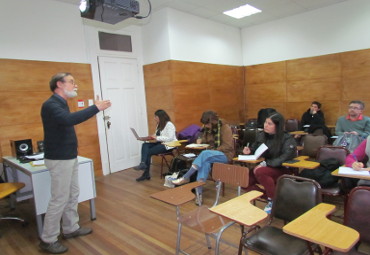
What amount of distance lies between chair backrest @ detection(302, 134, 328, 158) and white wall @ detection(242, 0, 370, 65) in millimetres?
2702

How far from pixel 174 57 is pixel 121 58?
1.11m

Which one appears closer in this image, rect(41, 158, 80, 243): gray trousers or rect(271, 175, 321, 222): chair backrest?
rect(271, 175, 321, 222): chair backrest

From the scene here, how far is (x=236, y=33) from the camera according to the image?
6.87 m

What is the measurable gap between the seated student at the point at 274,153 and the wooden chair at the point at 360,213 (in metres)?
1.13

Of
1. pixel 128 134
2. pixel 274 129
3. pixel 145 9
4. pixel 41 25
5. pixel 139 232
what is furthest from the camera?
pixel 128 134

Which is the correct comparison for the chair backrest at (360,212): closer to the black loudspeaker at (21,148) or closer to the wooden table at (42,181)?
the wooden table at (42,181)

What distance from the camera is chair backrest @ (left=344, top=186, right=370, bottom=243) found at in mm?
1691

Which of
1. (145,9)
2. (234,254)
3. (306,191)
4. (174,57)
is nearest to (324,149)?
(306,191)

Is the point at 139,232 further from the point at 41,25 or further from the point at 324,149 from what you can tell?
the point at 41,25

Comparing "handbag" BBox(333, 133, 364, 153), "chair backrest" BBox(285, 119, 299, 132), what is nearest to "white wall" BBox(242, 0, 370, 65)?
"chair backrest" BBox(285, 119, 299, 132)

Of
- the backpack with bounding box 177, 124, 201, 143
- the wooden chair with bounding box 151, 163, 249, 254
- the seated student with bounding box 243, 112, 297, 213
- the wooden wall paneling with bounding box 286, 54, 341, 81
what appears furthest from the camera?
the wooden wall paneling with bounding box 286, 54, 341, 81

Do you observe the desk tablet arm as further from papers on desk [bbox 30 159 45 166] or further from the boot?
the boot

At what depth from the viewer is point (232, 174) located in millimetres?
2498

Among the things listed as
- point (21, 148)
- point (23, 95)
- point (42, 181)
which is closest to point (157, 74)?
point (23, 95)
